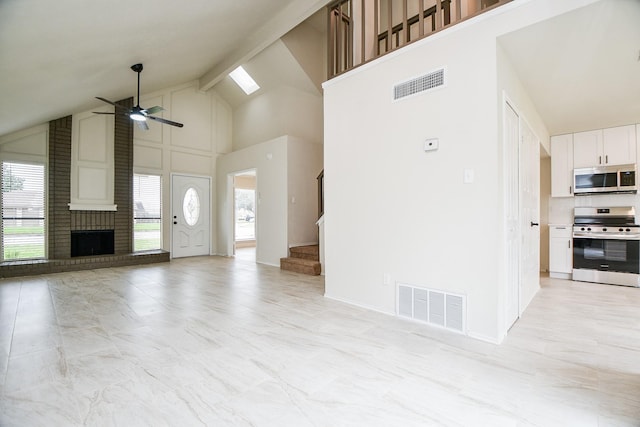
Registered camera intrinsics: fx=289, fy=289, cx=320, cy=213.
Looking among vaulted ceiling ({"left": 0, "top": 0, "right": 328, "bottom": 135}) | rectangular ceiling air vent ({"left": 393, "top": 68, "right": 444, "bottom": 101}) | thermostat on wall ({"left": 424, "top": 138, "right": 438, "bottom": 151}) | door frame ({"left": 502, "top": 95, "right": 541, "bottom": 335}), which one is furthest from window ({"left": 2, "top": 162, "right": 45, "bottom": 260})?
door frame ({"left": 502, "top": 95, "right": 541, "bottom": 335})

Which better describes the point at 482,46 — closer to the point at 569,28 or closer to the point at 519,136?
the point at 569,28

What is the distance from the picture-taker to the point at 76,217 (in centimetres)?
614

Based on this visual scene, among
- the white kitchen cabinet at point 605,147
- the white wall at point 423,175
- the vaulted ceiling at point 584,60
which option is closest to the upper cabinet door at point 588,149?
the white kitchen cabinet at point 605,147

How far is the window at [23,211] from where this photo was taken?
18.2 feet

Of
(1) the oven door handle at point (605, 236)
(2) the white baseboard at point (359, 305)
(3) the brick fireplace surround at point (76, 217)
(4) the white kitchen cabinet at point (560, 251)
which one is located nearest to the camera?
(2) the white baseboard at point (359, 305)

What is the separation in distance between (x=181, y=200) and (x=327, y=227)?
5357mm

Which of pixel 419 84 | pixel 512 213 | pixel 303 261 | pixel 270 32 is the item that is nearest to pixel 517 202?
pixel 512 213

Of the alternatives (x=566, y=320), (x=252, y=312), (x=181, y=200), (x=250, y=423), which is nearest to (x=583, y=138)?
(x=566, y=320)

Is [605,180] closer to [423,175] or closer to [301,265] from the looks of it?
[423,175]

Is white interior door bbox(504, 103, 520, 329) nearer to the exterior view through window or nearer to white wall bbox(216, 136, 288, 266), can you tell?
white wall bbox(216, 136, 288, 266)

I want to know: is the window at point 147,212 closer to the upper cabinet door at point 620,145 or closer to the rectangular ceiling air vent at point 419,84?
the rectangular ceiling air vent at point 419,84

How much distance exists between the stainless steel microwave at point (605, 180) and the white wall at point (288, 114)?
5129 millimetres

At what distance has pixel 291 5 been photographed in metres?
5.00

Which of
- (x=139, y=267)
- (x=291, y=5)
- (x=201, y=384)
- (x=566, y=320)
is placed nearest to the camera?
(x=201, y=384)
